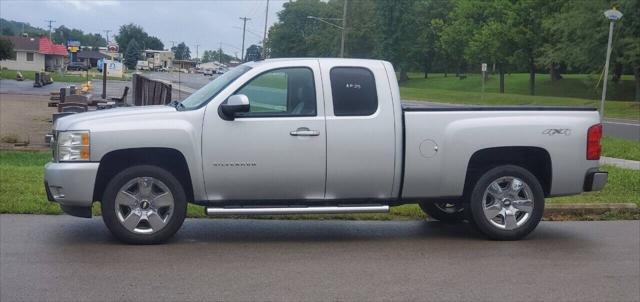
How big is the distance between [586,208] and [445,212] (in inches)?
78.4

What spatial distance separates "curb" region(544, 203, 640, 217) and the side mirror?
4.39m

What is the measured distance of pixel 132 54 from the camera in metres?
22.0

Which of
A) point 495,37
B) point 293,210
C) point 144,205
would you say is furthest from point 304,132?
point 495,37

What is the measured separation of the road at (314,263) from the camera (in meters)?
6.10

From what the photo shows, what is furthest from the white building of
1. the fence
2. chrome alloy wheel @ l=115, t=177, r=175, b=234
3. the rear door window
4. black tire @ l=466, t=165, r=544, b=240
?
black tire @ l=466, t=165, r=544, b=240

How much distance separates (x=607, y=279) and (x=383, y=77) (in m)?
2.92

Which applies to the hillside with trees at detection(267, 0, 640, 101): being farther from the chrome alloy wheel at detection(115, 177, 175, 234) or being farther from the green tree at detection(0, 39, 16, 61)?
the green tree at detection(0, 39, 16, 61)

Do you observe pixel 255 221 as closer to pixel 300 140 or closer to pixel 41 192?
pixel 300 140

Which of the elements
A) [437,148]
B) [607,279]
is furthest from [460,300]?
[437,148]

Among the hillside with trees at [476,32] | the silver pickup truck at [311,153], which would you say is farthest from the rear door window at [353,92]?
the hillside with trees at [476,32]

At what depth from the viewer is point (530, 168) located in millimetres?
8406

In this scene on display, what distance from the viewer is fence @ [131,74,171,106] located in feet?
63.7

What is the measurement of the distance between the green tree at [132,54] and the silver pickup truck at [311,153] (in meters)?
13.9

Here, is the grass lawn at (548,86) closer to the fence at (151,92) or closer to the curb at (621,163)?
the fence at (151,92)
